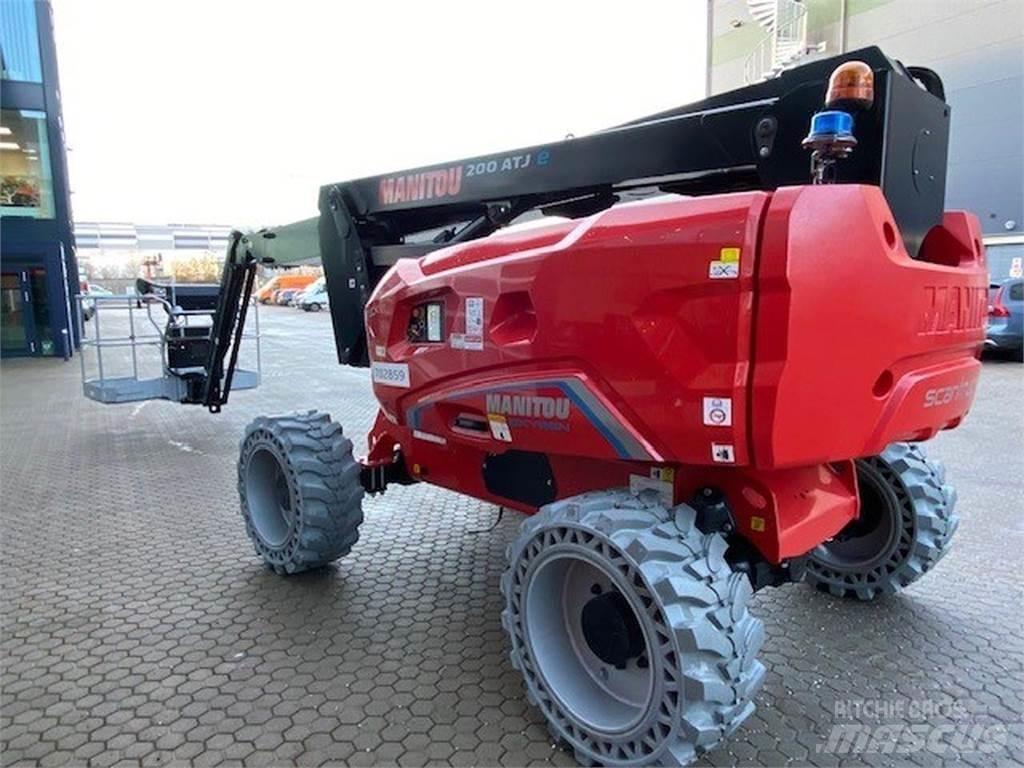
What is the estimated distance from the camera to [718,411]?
7.18ft

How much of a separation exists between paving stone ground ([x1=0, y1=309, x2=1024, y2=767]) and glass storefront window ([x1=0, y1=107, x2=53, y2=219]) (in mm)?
14355

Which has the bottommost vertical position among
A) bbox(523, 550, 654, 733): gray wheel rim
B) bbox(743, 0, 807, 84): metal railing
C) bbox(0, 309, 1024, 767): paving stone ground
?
bbox(0, 309, 1024, 767): paving stone ground

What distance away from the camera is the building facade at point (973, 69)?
1680 centimetres

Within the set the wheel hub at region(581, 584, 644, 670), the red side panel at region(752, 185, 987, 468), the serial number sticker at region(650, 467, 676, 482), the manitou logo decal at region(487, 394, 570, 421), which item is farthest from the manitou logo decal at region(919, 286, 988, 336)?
the wheel hub at region(581, 584, 644, 670)

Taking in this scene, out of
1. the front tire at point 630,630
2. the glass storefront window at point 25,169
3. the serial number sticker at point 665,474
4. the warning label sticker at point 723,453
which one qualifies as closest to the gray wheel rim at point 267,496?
the front tire at point 630,630

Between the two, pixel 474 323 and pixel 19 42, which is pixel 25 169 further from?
pixel 474 323

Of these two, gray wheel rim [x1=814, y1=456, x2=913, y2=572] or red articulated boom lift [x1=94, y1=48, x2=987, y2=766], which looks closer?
red articulated boom lift [x1=94, y1=48, x2=987, y2=766]

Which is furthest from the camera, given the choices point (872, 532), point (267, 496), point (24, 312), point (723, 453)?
point (24, 312)

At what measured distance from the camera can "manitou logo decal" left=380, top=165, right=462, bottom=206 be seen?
3658mm

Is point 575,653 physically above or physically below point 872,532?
below

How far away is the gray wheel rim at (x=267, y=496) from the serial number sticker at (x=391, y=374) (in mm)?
965

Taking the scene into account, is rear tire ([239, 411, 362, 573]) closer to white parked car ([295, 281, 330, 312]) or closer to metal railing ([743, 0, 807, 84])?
metal railing ([743, 0, 807, 84])

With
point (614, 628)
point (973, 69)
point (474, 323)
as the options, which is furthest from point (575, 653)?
point (973, 69)

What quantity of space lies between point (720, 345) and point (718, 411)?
0.19 m
